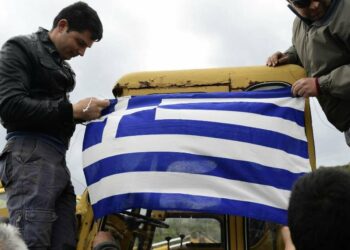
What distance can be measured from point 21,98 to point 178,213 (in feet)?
3.83

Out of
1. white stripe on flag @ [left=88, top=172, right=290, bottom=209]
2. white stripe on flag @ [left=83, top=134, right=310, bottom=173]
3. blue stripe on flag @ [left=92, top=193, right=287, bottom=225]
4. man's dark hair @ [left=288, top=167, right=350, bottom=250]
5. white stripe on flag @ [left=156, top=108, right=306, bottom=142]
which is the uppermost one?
man's dark hair @ [left=288, top=167, right=350, bottom=250]

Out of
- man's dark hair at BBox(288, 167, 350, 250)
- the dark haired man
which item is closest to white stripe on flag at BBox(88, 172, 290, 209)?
the dark haired man

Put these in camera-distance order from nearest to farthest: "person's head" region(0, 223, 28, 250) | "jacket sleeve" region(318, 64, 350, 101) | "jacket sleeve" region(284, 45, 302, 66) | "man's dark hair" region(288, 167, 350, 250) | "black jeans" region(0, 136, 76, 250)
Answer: "man's dark hair" region(288, 167, 350, 250) → "person's head" region(0, 223, 28, 250) → "black jeans" region(0, 136, 76, 250) → "jacket sleeve" region(318, 64, 350, 101) → "jacket sleeve" region(284, 45, 302, 66)

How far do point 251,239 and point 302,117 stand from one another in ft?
2.43

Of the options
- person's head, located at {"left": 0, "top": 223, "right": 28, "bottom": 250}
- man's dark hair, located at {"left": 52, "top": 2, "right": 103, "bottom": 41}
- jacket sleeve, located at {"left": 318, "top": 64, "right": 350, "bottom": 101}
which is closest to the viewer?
person's head, located at {"left": 0, "top": 223, "right": 28, "bottom": 250}

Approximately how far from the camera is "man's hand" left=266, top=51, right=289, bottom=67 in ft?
10.7

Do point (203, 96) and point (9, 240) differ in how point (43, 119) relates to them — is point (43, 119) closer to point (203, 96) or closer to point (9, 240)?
point (203, 96)

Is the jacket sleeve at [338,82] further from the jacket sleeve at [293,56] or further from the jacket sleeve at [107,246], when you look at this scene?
the jacket sleeve at [107,246]

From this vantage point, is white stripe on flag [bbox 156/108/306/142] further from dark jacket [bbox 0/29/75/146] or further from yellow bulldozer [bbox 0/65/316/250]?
dark jacket [bbox 0/29/75/146]

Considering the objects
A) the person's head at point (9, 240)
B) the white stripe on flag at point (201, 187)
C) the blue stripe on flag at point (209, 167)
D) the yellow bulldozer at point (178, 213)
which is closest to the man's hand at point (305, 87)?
the yellow bulldozer at point (178, 213)

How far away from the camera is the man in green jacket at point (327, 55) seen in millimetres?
2846

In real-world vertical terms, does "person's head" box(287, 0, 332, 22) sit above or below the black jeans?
above

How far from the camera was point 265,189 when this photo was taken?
288 centimetres

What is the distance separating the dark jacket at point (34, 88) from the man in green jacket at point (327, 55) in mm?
1307
